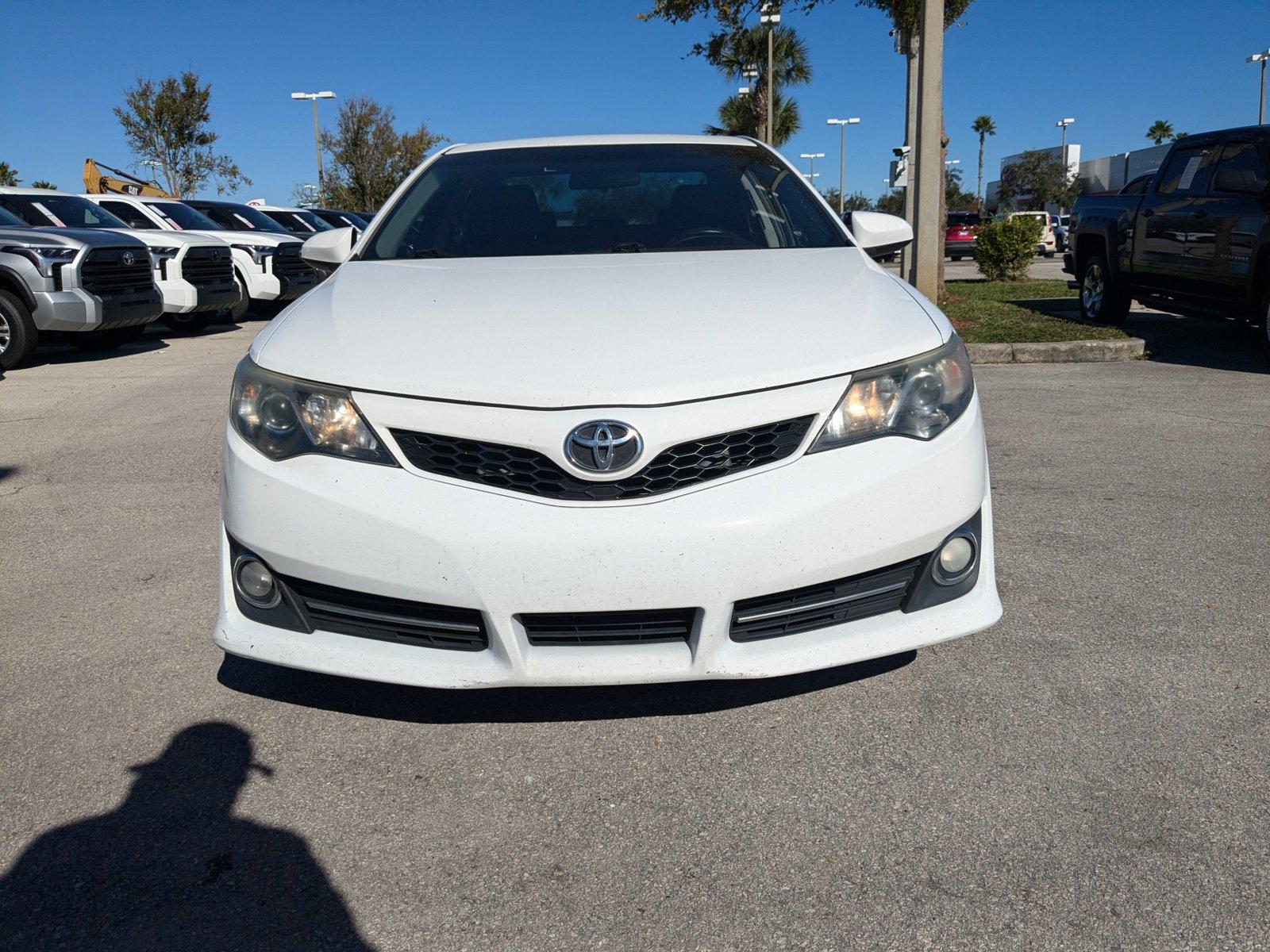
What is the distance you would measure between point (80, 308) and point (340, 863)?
10101 millimetres

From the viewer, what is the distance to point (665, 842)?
7.45 ft

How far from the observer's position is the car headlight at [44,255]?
10617mm

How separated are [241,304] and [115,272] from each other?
12.9 ft

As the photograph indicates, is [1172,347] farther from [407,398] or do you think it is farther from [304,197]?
[304,197]

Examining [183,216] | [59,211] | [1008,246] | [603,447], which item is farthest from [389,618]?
[1008,246]

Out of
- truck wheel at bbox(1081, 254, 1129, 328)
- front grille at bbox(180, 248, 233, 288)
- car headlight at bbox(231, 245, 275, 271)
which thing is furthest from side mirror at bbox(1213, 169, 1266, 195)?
car headlight at bbox(231, 245, 275, 271)

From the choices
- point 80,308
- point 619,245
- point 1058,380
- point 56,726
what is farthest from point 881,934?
point 80,308

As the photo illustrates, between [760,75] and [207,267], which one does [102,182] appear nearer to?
[207,267]

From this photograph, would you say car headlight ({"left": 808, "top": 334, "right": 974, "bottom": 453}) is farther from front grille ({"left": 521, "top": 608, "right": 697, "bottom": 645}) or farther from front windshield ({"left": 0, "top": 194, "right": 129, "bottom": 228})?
front windshield ({"left": 0, "top": 194, "right": 129, "bottom": 228})

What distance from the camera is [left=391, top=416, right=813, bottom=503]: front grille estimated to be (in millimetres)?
2322

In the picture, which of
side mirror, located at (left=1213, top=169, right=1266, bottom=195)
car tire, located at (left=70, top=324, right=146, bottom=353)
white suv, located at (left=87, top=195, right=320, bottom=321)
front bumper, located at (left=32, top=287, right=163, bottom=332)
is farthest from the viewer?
white suv, located at (left=87, top=195, right=320, bottom=321)

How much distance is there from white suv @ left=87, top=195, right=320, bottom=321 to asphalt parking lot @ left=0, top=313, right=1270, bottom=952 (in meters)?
12.5

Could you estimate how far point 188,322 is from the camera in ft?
49.1

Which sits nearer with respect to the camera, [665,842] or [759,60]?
[665,842]
